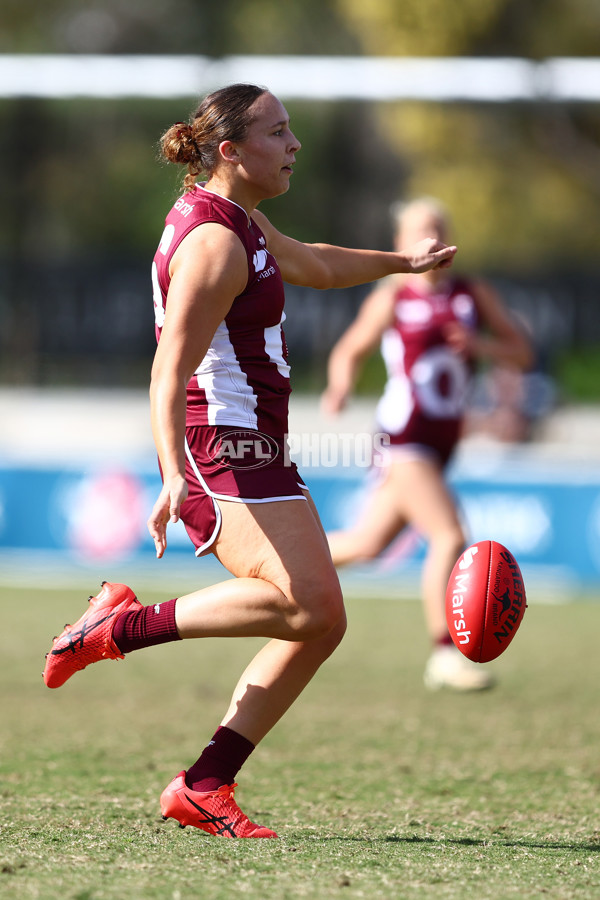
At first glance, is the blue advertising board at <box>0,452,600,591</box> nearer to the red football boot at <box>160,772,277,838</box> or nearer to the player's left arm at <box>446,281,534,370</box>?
the player's left arm at <box>446,281,534,370</box>

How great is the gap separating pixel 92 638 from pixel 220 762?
0.49 meters

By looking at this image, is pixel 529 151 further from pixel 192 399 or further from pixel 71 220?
pixel 192 399

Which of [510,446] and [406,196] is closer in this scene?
[510,446]

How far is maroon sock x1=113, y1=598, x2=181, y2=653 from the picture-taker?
338 centimetres

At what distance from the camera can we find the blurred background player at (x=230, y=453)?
3279mm

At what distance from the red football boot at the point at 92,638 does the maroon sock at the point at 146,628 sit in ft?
0.09

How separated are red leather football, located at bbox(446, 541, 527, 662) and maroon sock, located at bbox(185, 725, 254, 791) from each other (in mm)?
751

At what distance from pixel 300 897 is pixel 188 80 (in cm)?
1561

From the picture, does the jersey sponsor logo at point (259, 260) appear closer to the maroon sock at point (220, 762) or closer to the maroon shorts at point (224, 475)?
the maroon shorts at point (224, 475)

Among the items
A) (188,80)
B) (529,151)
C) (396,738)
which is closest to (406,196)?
(529,151)

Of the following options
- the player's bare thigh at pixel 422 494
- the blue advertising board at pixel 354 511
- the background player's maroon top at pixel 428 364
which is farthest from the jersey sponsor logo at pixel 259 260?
the blue advertising board at pixel 354 511

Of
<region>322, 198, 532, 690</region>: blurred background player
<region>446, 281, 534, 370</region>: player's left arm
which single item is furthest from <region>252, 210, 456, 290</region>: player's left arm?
<region>446, 281, 534, 370</region>: player's left arm

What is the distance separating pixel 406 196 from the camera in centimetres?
2455

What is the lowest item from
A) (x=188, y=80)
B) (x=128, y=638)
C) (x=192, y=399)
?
(x=128, y=638)
